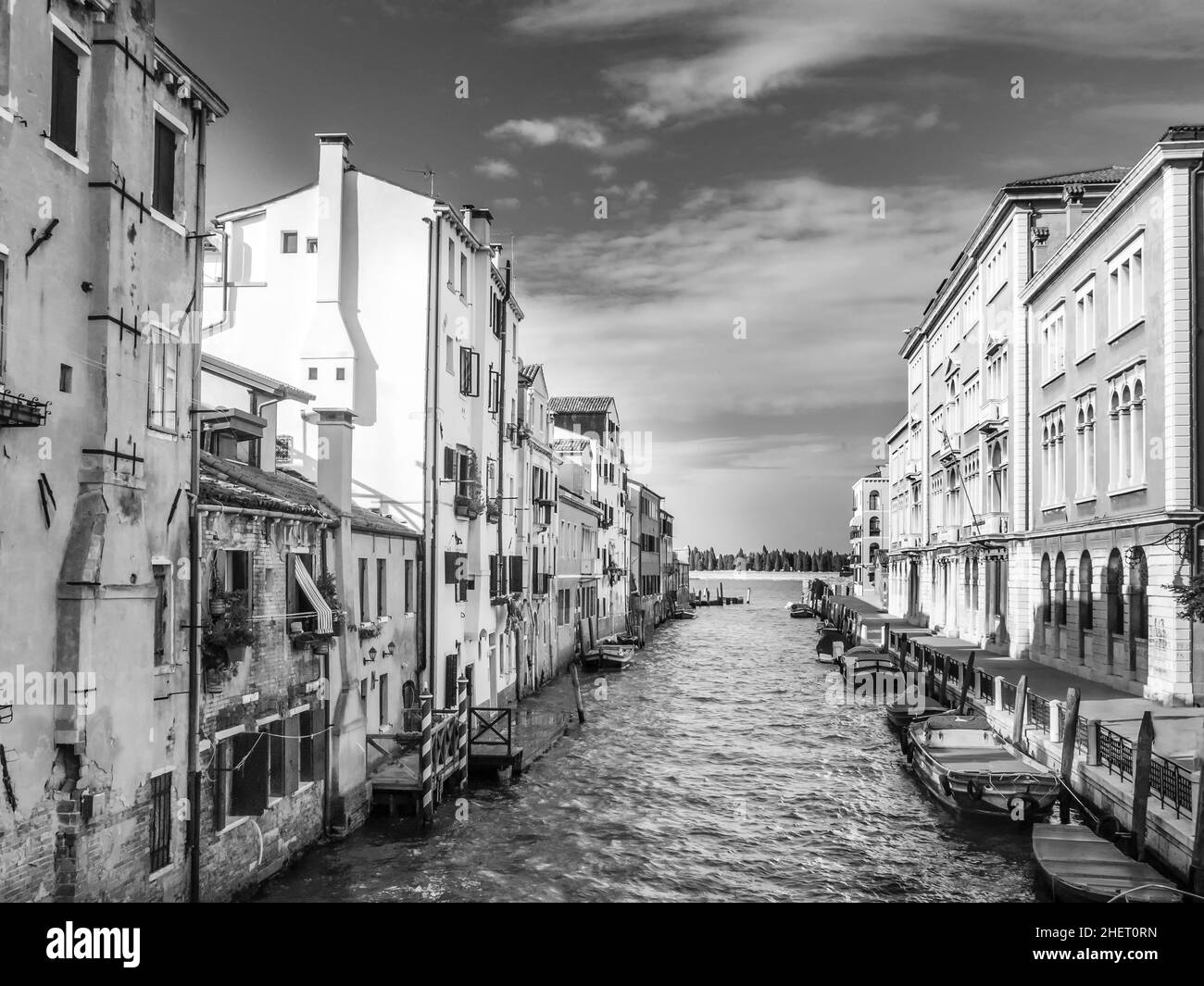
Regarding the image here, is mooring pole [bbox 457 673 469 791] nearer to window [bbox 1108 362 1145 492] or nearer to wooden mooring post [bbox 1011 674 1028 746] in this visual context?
wooden mooring post [bbox 1011 674 1028 746]

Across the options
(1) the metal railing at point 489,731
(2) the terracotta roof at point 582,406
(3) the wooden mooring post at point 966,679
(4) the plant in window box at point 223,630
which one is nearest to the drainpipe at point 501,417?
(1) the metal railing at point 489,731

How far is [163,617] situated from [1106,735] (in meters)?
15.4

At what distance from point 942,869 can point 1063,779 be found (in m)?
3.42

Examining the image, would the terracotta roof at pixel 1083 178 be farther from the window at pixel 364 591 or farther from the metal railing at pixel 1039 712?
the window at pixel 364 591

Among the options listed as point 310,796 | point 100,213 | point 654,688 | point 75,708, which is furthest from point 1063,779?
point 654,688

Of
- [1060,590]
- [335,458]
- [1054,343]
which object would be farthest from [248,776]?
[1054,343]

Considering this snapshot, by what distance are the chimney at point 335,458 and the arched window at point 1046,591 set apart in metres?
24.1

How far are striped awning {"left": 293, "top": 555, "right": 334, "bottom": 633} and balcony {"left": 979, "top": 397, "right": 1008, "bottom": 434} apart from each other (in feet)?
97.2

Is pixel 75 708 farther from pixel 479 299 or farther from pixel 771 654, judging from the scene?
pixel 771 654

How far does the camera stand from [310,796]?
1540 cm

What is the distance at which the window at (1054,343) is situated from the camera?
30688 mm

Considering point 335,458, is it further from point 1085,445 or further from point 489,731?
point 1085,445

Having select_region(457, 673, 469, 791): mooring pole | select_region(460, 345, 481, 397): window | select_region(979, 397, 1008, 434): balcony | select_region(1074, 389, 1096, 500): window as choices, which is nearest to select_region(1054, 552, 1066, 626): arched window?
select_region(1074, 389, 1096, 500): window

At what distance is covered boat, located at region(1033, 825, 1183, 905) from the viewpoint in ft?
38.1
